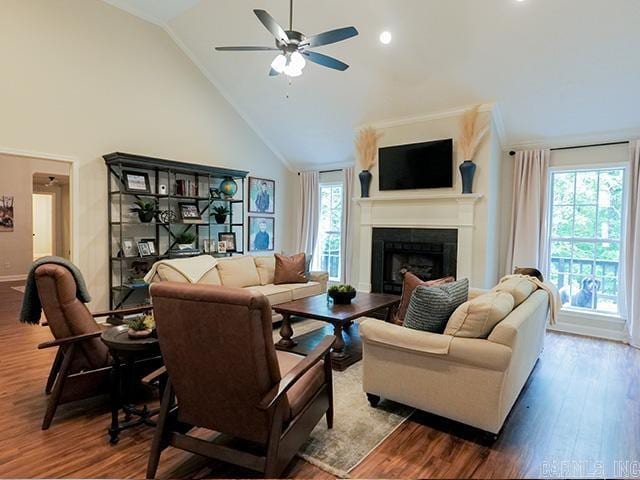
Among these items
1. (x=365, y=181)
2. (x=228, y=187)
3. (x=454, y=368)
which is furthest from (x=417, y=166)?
(x=454, y=368)

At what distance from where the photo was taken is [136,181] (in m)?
5.12

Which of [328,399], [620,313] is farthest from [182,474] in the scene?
[620,313]

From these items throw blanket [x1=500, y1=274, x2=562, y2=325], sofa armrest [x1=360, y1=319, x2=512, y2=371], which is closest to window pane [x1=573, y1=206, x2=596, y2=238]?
throw blanket [x1=500, y1=274, x2=562, y2=325]

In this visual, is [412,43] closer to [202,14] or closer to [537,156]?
[537,156]

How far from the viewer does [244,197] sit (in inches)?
268

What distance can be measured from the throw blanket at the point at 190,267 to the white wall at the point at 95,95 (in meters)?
1.17

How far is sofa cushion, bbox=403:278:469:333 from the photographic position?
8.07 feet

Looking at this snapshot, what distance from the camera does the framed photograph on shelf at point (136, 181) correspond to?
5012 millimetres

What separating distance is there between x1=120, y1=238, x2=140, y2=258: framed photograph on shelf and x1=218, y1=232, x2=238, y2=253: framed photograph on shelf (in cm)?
133

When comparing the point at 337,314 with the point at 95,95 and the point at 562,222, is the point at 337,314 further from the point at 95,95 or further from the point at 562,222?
the point at 95,95

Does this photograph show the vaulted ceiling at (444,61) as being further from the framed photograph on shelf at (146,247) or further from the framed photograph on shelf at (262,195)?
the framed photograph on shelf at (146,247)

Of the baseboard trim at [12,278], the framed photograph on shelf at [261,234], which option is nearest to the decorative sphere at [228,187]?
the framed photograph on shelf at [261,234]

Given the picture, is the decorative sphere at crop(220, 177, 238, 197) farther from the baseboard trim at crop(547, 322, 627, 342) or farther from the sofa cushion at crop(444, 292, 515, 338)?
the baseboard trim at crop(547, 322, 627, 342)

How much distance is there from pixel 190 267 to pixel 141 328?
213 cm
